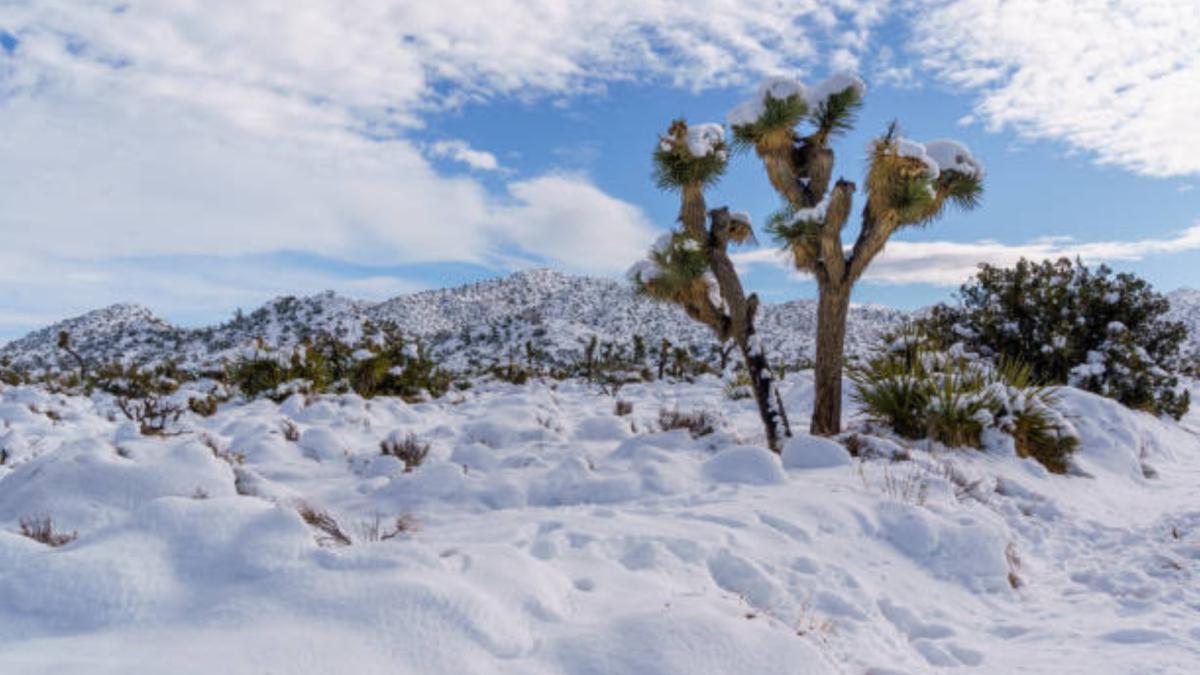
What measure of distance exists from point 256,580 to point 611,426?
5798 mm

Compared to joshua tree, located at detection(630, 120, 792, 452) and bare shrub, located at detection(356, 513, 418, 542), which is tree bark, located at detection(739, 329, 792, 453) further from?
bare shrub, located at detection(356, 513, 418, 542)

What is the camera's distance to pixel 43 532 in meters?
3.32

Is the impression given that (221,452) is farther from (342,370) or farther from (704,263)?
(342,370)

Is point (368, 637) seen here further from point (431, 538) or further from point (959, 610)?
point (959, 610)

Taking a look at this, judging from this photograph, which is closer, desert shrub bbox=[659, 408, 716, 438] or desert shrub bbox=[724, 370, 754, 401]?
desert shrub bbox=[659, 408, 716, 438]

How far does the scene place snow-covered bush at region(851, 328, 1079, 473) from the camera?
7789 millimetres

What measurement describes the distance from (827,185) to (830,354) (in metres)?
1.88

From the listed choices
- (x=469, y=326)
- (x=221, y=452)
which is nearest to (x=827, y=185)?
(x=221, y=452)

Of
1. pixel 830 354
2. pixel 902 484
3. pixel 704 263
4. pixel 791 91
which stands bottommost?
pixel 902 484

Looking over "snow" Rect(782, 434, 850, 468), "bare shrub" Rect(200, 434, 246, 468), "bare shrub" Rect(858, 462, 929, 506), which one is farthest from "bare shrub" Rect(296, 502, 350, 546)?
"snow" Rect(782, 434, 850, 468)

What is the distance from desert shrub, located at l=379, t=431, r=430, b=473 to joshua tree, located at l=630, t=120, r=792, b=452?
297 centimetres

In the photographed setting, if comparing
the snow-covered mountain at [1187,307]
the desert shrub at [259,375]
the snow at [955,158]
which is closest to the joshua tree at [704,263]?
the snow at [955,158]

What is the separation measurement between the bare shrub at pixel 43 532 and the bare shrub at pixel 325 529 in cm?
99

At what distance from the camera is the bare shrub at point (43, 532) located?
10.7 feet
